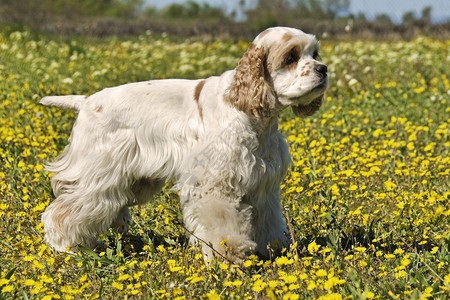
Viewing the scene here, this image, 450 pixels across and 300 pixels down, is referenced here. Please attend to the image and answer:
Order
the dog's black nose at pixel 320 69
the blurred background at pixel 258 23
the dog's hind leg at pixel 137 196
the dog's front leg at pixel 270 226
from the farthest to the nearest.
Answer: the blurred background at pixel 258 23
the dog's hind leg at pixel 137 196
the dog's front leg at pixel 270 226
the dog's black nose at pixel 320 69

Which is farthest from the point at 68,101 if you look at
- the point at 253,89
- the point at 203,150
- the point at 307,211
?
the point at 307,211

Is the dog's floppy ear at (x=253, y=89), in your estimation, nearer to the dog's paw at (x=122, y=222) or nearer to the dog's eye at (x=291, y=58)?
the dog's eye at (x=291, y=58)

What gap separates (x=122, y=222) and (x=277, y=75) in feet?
5.62

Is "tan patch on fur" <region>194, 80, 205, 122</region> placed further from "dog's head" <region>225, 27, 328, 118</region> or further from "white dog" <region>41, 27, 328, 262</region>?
"dog's head" <region>225, 27, 328, 118</region>

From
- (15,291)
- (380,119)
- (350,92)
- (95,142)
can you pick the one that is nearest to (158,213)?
(95,142)

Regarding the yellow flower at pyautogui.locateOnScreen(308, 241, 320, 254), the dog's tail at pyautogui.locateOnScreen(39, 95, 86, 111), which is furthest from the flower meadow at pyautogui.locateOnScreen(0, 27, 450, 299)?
the dog's tail at pyautogui.locateOnScreen(39, 95, 86, 111)

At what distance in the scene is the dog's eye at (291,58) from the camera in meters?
3.90

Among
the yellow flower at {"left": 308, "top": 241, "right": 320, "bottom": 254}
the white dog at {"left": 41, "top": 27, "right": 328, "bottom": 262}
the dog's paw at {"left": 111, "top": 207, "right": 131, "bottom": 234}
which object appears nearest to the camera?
the yellow flower at {"left": 308, "top": 241, "right": 320, "bottom": 254}

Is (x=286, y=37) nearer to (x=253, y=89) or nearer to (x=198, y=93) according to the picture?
(x=253, y=89)

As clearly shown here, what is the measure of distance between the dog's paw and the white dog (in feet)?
0.51

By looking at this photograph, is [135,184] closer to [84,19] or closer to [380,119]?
[380,119]

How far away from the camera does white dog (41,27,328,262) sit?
12.9ft

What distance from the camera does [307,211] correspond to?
172 inches

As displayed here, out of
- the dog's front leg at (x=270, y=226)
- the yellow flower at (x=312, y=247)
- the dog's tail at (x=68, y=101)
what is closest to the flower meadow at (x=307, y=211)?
the yellow flower at (x=312, y=247)
